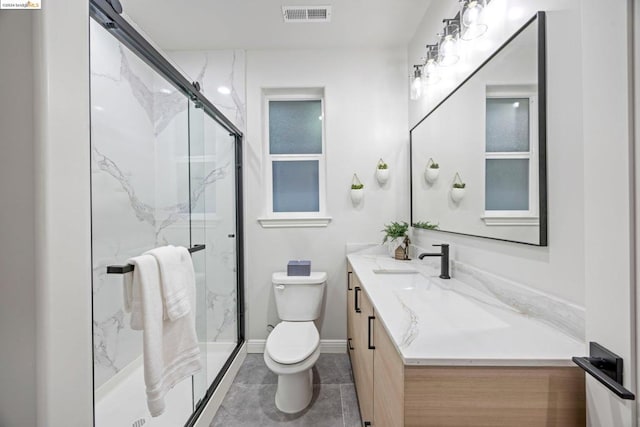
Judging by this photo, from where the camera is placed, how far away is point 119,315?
6.00ft

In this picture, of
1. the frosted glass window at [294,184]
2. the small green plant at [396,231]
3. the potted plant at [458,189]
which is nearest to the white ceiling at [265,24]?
the frosted glass window at [294,184]

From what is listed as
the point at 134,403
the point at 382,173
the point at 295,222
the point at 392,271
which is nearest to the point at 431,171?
the point at 382,173

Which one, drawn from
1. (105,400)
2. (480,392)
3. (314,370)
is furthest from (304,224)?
(480,392)

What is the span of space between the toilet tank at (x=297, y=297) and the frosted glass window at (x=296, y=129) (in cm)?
114

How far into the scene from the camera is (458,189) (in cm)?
A: 154

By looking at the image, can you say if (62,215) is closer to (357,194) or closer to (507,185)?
(507,185)

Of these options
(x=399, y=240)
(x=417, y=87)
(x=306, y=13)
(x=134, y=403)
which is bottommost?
(x=134, y=403)

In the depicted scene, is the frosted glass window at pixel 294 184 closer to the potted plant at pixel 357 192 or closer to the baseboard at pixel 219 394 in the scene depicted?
the potted plant at pixel 357 192

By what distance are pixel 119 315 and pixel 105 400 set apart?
504 millimetres

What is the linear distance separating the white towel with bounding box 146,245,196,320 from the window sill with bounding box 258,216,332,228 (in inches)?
47.1

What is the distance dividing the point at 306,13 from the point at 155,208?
181 cm

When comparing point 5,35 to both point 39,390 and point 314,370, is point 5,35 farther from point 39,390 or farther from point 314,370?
point 314,370

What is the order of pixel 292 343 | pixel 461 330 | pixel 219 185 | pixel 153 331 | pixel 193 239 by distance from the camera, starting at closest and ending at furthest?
pixel 461 330, pixel 153 331, pixel 193 239, pixel 292 343, pixel 219 185

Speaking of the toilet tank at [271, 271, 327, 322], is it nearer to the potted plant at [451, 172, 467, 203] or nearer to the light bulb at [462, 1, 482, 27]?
the potted plant at [451, 172, 467, 203]
